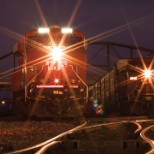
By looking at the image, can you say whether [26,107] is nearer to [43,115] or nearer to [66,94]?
[43,115]

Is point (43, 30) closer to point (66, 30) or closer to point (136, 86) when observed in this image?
point (66, 30)

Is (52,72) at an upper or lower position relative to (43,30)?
lower

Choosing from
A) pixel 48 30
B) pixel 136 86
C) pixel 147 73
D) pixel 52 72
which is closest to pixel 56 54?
pixel 52 72

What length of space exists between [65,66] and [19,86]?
2.62m

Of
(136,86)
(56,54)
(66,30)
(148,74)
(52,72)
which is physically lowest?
(136,86)

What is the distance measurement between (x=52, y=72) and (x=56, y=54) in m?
0.81

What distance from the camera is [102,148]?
6.50m

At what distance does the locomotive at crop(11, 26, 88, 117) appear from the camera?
1484cm

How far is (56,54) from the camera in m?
15.8

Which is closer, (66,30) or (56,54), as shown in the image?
(56,54)

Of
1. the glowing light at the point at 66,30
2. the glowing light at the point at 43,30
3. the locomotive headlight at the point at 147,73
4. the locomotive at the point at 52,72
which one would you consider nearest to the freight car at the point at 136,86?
the locomotive headlight at the point at 147,73

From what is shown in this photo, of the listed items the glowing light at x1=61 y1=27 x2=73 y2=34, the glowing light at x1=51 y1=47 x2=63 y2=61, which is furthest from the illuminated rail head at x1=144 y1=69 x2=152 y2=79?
the glowing light at x1=51 y1=47 x2=63 y2=61

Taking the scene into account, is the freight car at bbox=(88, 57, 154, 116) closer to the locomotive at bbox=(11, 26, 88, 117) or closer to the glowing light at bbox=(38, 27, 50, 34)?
the locomotive at bbox=(11, 26, 88, 117)

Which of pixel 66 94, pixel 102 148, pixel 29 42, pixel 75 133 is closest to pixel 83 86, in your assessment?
pixel 66 94
